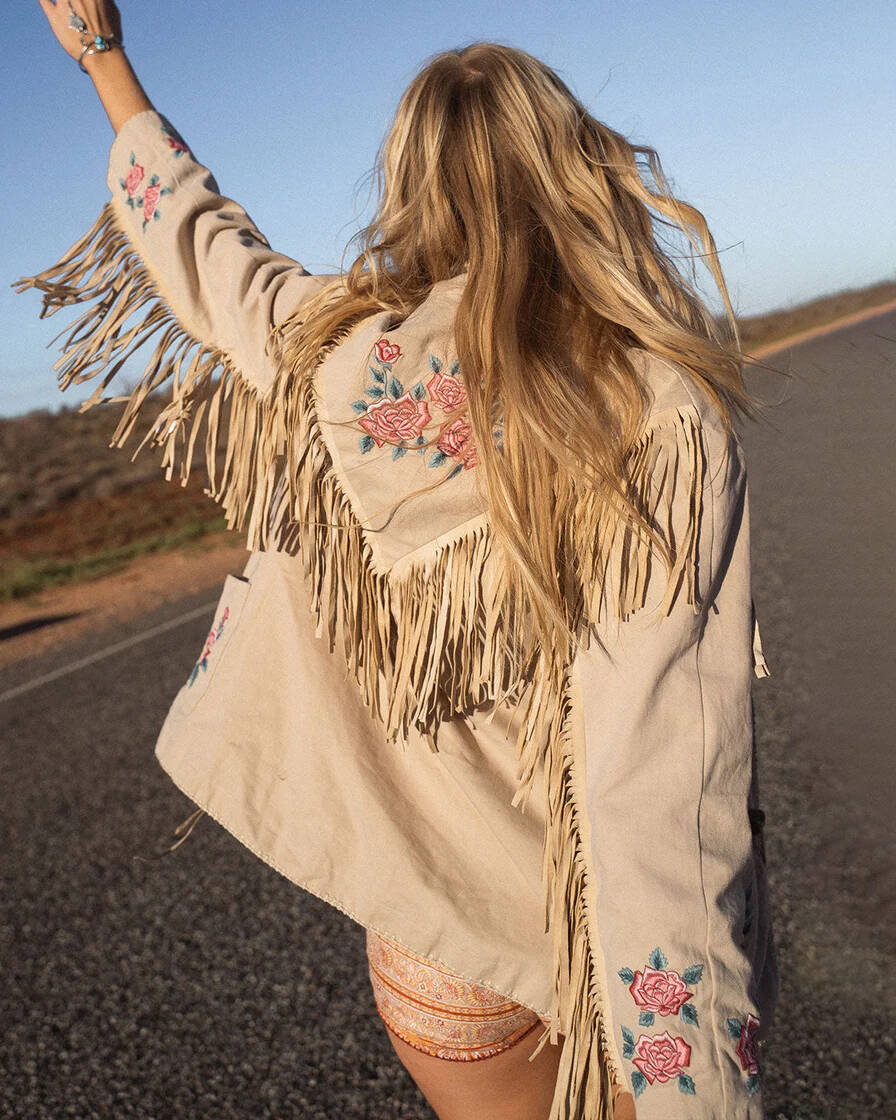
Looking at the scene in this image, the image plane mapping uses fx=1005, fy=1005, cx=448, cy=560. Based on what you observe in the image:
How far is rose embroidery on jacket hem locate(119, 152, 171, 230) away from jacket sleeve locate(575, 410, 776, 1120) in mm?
796

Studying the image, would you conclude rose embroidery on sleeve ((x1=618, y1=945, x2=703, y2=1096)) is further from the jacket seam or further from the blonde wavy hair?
the blonde wavy hair

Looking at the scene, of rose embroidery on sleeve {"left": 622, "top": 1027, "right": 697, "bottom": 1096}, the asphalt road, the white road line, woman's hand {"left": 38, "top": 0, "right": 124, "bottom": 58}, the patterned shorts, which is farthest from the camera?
the white road line

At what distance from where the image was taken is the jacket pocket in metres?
1.47

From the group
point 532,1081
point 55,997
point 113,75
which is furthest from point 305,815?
point 55,997

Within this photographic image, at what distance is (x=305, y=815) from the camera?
55.1 inches

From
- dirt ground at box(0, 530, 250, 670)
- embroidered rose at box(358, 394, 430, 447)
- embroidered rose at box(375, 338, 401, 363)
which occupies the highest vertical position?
embroidered rose at box(375, 338, 401, 363)

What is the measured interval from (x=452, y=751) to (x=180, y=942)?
2.57m

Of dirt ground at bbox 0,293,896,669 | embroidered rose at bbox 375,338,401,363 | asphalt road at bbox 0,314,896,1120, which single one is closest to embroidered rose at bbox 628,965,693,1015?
embroidered rose at bbox 375,338,401,363

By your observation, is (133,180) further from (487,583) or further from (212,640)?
(487,583)

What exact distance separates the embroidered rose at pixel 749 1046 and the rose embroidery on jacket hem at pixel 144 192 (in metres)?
1.25

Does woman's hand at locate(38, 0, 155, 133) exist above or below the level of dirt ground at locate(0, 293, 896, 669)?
above

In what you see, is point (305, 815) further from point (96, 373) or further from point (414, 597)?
point (96, 373)

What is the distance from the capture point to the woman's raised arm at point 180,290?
52.0 inches

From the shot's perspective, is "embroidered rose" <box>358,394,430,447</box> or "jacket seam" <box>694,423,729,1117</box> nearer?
"jacket seam" <box>694,423,729,1117</box>
